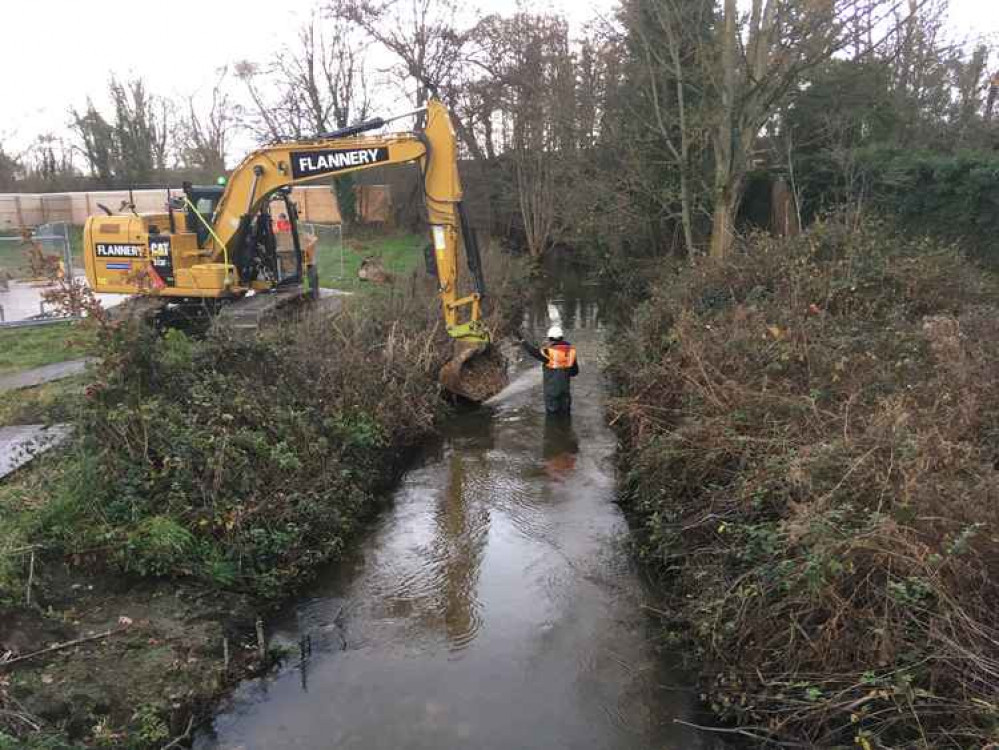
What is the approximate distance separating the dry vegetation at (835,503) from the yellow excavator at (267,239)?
291 cm

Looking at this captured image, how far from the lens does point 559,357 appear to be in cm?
1073

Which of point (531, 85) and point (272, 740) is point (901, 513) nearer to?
point (272, 740)

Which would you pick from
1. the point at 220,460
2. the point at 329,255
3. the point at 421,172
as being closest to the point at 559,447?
the point at 421,172

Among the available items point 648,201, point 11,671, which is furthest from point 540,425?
point 648,201

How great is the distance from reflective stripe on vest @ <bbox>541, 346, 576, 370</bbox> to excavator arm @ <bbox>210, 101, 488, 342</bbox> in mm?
1079

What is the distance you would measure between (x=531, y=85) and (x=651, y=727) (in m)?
24.0

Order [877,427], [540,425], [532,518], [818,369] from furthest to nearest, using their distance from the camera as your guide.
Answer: [540,425] < [532,518] < [818,369] < [877,427]

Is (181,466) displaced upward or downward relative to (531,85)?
downward

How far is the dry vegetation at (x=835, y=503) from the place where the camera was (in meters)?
4.34

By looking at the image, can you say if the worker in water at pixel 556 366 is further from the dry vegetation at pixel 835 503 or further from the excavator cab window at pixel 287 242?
the excavator cab window at pixel 287 242

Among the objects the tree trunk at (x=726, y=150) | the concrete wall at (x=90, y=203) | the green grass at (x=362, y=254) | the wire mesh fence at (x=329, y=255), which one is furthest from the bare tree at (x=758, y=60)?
the concrete wall at (x=90, y=203)

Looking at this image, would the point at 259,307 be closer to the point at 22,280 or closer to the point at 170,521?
the point at 170,521

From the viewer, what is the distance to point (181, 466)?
6.64 meters

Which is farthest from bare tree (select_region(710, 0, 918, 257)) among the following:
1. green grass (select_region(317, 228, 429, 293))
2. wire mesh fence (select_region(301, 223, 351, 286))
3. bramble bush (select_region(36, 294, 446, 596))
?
wire mesh fence (select_region(301, 223, 351, 286))
